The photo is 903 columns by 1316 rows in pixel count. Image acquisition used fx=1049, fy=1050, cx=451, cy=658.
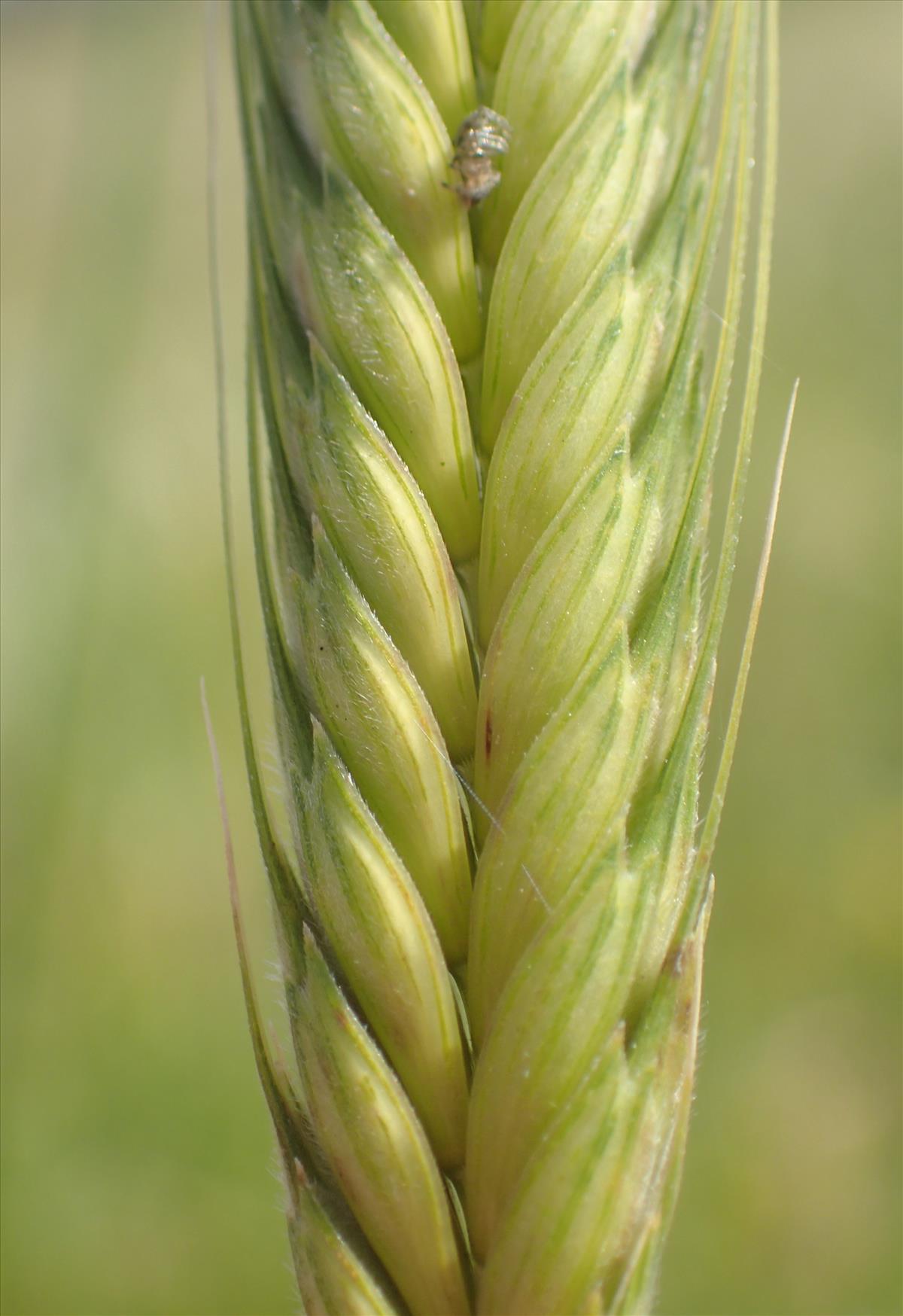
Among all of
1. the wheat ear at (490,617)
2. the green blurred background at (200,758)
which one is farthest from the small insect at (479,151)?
the green blurred background at (200,758)

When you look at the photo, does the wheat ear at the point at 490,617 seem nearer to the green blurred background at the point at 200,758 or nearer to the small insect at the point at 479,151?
the small insect at the point at 479,151

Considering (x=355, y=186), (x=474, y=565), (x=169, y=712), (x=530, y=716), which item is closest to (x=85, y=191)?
(x=169, y=712)

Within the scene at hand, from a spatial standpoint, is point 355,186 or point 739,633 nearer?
point 355,186

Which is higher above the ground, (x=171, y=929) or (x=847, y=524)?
(x=847, y=524)

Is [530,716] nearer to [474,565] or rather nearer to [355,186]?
[474,565]

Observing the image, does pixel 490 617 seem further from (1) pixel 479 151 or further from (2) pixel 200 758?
(2) pixel 200 758

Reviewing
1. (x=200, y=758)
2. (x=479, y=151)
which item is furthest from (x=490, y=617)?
(x=200, y=758)

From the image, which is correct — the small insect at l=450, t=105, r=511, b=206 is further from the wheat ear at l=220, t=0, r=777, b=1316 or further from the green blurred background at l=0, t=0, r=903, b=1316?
the green blurred background at l=0, t=0, r=903, b=1316
